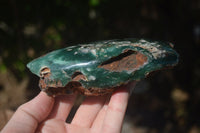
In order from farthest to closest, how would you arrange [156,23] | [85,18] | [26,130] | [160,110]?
[160,110], [156,23], [85,18], [26,130]

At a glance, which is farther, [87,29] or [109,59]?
[87,29]

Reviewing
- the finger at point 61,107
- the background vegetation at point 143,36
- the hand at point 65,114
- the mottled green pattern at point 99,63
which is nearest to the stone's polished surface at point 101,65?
the mottled green pattern at point 99,63

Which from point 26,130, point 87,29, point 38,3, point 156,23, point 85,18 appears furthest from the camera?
point 156,23

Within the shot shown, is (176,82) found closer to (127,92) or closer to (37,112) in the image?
(127,92)

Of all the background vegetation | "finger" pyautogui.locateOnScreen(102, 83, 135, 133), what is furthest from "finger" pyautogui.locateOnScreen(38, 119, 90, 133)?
the background vegetation

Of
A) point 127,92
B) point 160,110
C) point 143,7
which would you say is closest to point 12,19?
point 127,92

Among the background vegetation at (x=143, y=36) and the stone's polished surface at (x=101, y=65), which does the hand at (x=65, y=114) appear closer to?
the stone's polished surface at (x=101, y=65)

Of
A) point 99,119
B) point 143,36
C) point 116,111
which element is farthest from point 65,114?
point 143,36
